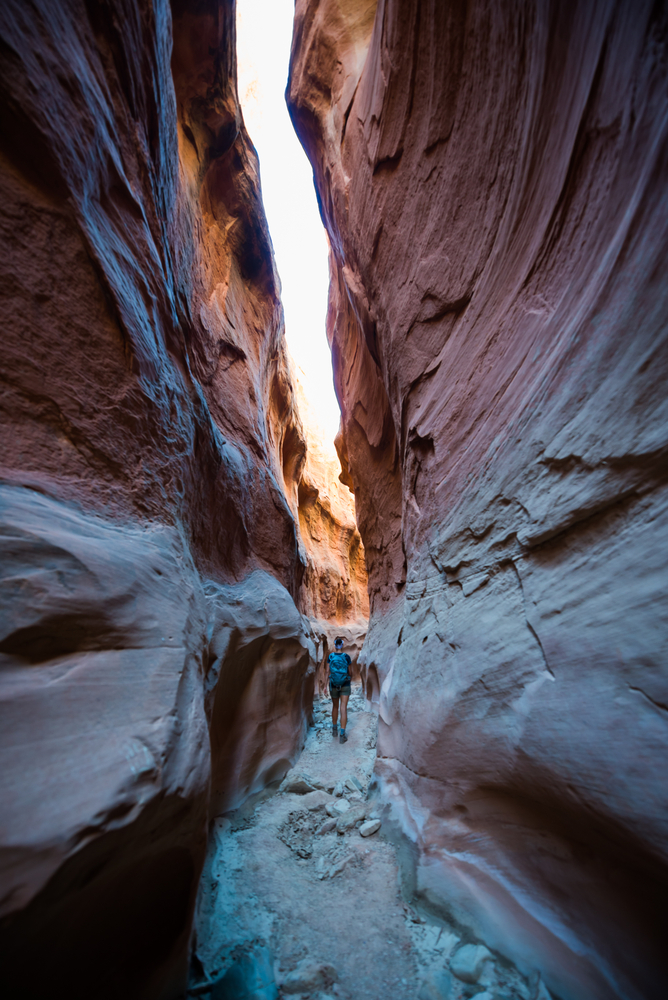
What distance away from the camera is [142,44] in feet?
10.8

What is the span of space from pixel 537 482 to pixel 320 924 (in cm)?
307

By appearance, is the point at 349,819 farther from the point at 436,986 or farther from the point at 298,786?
the point at 436,986

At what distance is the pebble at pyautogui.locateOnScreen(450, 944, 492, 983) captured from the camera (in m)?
2.11

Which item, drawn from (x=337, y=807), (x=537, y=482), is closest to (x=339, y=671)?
(x=337, y=807)

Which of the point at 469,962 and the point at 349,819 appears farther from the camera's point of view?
the point at 349,819

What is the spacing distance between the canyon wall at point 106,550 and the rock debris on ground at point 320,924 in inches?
15.4

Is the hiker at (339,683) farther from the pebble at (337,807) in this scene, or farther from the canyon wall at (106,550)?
the pebble at (337,807)

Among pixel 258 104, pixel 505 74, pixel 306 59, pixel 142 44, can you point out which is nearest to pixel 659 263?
pixel 505 74

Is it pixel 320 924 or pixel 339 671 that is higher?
pixel 339 671

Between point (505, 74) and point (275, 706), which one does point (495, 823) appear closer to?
point (275, 706)

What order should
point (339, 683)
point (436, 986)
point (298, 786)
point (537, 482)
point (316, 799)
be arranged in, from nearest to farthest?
1. point (436, 986)
2. point (537, 482)
3. point (316, 799)
4. point (298, 786)
5. point (339, 683)

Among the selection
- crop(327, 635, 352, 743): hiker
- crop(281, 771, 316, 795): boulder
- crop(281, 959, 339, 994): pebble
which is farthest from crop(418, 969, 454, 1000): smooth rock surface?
crop(327, 635, 352, 743): hiker

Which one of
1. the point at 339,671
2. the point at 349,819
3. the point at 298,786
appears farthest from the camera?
the point at 339,671

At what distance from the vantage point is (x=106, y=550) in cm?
229
